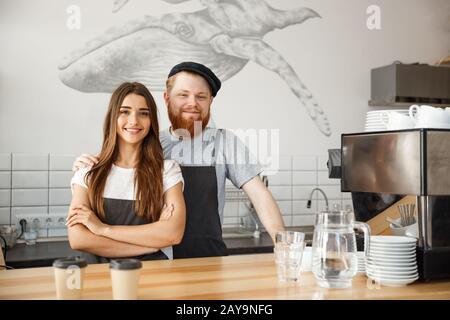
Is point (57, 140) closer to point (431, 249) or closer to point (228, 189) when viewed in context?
point (228, 189)

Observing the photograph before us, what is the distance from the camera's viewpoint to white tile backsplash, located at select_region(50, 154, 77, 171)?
311 cm

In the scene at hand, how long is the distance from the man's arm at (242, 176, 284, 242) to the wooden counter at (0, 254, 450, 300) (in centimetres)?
68

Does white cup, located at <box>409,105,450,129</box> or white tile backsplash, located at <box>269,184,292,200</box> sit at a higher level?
white cup, located at <box>409,105,450,129</box>

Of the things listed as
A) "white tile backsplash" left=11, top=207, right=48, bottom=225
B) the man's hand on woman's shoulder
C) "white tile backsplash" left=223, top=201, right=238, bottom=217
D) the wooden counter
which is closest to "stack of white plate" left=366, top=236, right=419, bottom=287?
the wooden counter

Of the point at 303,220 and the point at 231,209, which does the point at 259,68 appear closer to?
the point at 231,209

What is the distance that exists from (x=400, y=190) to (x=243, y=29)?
246 cm

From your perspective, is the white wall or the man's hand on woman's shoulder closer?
the man's hand on woman's shoulder

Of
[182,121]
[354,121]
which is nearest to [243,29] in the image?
[354,121]

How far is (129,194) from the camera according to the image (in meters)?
1.90

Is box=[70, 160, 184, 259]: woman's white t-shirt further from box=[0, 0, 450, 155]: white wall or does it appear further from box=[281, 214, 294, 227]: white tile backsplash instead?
box=[281, 214, 294, 227]: white tile backsplash

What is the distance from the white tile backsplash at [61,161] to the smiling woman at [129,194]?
1.28 m

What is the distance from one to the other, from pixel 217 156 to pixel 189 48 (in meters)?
1.41

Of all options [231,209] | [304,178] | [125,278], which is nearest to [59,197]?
[231,209]

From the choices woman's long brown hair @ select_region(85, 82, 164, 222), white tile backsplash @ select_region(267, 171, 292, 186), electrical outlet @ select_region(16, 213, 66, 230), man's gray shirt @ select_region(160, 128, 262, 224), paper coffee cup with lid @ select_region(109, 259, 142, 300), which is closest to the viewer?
paper coffee cup with lid @ select_region(109, 259, 142, 300)
